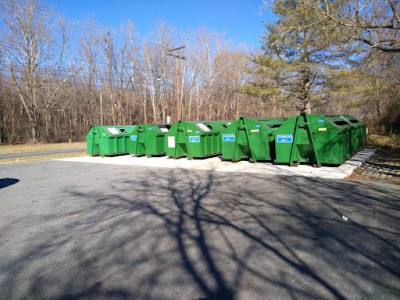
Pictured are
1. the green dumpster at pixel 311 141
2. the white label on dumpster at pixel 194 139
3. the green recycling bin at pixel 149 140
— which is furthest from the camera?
the green recycling bin at pixel 149 140

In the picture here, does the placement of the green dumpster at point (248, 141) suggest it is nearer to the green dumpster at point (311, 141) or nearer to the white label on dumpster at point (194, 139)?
the green dumpster at point (311, 141)

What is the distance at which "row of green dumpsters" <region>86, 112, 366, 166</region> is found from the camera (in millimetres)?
9750

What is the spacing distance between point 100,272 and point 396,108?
30207 millimetres

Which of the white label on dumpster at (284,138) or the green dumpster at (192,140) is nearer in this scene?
the white label on dumpster at (284,138)

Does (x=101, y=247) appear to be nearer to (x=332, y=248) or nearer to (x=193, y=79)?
(x=332, y=248)

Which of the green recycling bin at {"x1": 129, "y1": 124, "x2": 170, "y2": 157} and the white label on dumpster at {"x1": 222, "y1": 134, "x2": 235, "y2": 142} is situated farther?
the green recycling bin at {"x1": 129, "y1": 124, "x2": 170, "y2": 157}

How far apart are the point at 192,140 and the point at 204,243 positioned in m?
9.31

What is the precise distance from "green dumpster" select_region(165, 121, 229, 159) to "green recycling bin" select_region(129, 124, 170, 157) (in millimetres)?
777

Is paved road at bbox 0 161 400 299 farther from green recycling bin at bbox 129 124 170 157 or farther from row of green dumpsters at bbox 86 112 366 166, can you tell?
green recycling bin at bbox 129 124 170 157

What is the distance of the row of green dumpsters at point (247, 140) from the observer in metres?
9.75

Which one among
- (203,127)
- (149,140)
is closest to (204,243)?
(203,127)

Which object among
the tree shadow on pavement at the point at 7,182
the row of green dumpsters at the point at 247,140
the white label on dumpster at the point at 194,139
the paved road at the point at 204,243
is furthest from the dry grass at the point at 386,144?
the tree shadow on pavement at the point at 7,182

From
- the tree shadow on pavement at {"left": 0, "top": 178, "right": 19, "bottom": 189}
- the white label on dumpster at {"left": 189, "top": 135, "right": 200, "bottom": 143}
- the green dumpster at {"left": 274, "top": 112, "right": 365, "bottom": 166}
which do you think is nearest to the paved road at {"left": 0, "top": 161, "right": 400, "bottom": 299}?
the tree shadow on pavement at {"left": 0, "top": 178, "right": 19, "bottom": 189}

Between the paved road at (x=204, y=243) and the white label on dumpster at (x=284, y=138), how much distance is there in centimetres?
318
